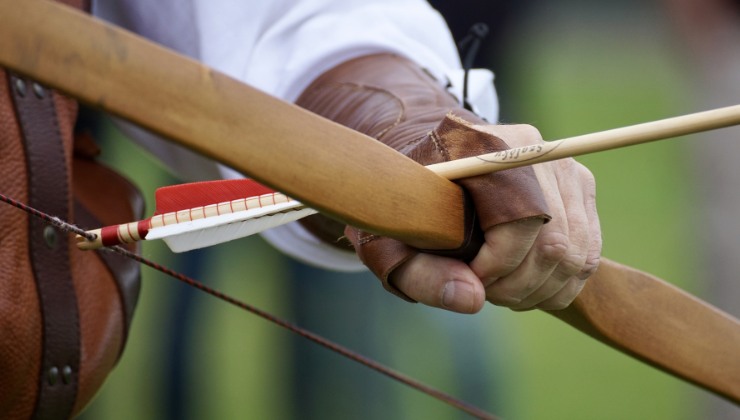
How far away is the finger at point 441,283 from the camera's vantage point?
2.09 ft

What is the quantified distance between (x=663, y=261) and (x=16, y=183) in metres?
1.56

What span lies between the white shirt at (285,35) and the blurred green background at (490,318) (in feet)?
1.07

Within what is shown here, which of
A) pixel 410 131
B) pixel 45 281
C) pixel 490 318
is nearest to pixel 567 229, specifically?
pixel 410 131

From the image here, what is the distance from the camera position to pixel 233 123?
532mm

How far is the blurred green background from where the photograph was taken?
5.31 ft

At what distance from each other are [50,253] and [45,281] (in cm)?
3

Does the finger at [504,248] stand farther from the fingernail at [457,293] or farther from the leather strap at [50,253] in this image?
the leather strap at [50,253]

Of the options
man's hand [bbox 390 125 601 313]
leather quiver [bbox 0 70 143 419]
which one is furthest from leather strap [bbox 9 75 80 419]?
man's hand [bbox 390 125 601 313]

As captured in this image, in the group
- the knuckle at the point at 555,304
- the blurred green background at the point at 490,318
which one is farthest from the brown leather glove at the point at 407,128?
the blurred green background at the point at 490,318

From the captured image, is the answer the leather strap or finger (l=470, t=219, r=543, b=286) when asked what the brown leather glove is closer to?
finger (l=470, t=219, r=543, b=286)

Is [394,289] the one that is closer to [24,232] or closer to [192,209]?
[192,209]

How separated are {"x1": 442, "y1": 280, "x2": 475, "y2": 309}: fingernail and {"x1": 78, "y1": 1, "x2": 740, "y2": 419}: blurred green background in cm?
72

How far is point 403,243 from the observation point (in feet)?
2.17

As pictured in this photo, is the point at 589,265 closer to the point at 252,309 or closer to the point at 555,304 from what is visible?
the point at 555,304
